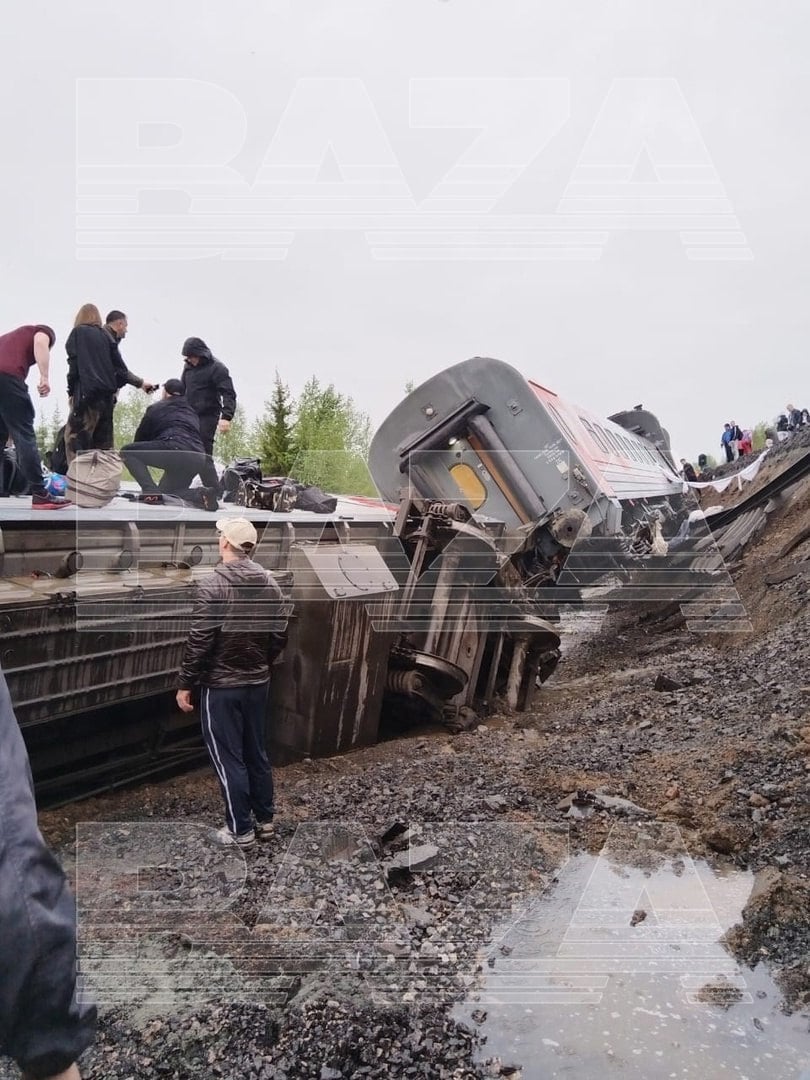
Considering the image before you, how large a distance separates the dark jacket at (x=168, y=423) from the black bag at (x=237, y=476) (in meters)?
0.36

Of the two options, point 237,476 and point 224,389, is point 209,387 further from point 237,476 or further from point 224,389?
point 237,476

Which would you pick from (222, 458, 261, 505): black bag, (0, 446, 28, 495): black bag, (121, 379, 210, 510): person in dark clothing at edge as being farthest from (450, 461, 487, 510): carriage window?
(0, 446, 28, 495): black bag

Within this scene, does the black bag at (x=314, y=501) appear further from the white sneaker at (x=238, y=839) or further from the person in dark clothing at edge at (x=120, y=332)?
the white sneaker at (x=238, y=839)

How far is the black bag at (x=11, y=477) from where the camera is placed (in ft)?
12.8

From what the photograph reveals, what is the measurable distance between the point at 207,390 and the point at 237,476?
1.68ft

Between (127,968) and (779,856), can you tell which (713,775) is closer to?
(779,856)

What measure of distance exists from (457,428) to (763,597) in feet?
12.6

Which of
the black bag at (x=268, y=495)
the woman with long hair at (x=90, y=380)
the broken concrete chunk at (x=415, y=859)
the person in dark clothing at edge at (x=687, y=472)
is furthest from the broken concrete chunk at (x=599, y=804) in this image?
the person in dark clothing at edge at (x=687, y=472)

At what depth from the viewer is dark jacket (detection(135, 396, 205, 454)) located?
405 centimetres

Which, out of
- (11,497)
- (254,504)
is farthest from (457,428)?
(11,497)

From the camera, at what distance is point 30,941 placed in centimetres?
96

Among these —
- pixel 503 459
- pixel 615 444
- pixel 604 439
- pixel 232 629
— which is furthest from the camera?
pixel 615 444

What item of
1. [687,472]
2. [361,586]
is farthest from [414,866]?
[687,472]

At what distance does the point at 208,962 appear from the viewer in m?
2.26
